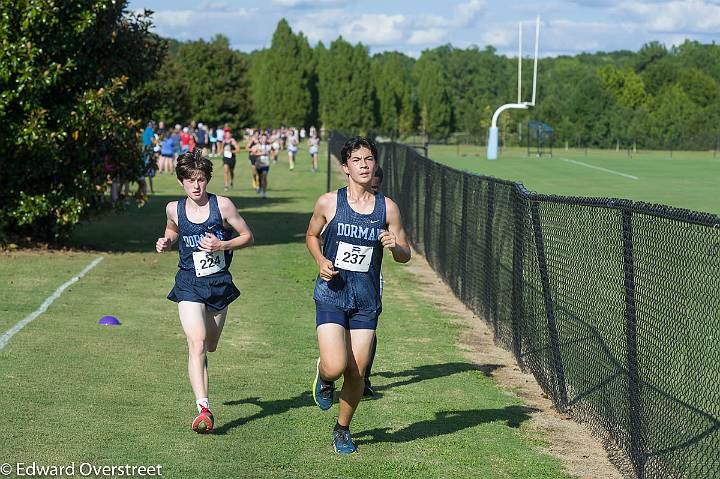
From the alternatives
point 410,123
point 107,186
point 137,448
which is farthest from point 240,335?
point 410,123

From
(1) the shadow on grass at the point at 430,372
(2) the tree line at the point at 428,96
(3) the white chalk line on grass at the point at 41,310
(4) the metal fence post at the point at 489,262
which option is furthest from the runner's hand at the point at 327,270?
(2) the tree line at the point at 428,96

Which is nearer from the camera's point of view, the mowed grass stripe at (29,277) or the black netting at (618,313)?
the black netting at (618,313)

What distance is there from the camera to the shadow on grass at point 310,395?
29.5 feet

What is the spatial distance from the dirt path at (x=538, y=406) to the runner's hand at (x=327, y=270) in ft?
6.17

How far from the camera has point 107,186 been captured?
2197 cm

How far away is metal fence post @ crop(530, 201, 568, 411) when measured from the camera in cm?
988

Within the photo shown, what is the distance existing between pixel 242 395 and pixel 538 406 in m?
2.29

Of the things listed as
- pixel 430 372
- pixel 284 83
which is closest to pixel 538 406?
pixel 430 372

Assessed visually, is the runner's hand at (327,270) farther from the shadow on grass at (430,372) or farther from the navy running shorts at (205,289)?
the shadow on grass at (430,372)

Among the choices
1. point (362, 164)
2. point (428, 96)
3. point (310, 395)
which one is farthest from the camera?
point (428, 96)

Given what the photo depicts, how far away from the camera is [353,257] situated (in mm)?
7871

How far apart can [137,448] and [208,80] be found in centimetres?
9167

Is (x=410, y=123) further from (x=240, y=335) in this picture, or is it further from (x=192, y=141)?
(x=240, y=335)

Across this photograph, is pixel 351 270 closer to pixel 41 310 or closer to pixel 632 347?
pixel 632 347
